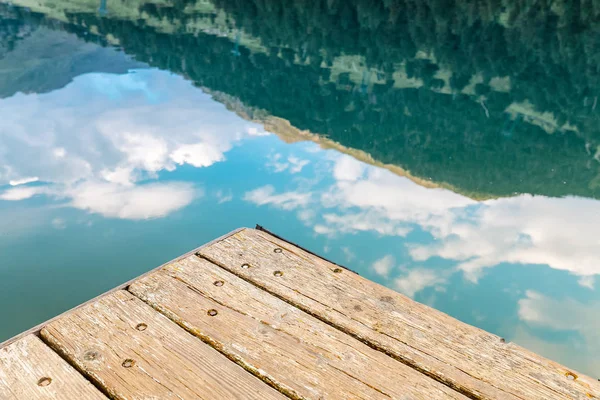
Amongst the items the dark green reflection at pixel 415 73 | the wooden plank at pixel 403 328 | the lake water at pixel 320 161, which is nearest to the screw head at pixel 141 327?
the wooden plank at pixel 403 328

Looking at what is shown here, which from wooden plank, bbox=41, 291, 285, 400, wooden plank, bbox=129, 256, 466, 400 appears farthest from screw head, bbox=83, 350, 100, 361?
wooden plank, bbox=129, 256, 466, 400

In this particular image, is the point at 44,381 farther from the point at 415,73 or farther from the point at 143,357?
the point at 415,73

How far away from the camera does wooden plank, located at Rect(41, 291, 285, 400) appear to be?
2.01 meters

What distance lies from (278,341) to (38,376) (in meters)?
0.92

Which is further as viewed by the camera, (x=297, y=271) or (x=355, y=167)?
(x=355, y=167)

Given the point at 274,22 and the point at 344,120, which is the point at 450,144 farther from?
the point at 274,22

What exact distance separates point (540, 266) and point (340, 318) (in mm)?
6684

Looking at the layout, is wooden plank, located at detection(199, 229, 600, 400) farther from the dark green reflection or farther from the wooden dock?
the dark green reflection

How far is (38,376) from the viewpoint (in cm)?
202

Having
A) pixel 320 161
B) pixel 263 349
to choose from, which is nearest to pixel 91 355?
pixel 263 349

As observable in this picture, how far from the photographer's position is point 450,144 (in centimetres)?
1644

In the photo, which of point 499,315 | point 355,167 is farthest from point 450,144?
point 499,315

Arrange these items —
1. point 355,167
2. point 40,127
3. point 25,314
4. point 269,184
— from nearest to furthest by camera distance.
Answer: point 25,314 < point 269,184 < point 355,167 < point 40,127

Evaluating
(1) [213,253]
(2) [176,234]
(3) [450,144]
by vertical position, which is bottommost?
(3) [450,144]
